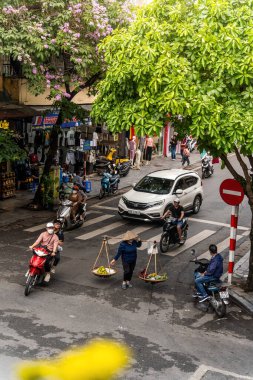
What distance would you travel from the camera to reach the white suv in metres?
18.0

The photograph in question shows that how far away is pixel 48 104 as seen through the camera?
23.0m

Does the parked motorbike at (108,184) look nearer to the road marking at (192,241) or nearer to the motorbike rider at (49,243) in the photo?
the road marking at (192,241)

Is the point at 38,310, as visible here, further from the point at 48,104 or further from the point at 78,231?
the point at 48,104

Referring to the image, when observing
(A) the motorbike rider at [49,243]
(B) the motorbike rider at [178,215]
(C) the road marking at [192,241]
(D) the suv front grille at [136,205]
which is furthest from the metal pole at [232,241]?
(D) the suv front grille at [136,205]

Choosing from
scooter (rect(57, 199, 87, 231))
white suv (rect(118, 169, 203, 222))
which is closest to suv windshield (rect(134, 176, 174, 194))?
white suv (rect(118, 169, 203, 222))

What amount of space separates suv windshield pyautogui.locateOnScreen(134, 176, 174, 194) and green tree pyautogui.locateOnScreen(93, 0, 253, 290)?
7.52 m

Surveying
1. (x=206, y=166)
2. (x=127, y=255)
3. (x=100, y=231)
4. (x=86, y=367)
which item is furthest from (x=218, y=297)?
(x=206, y=166)

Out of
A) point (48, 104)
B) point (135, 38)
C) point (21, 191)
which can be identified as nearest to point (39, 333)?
point (135, 38)

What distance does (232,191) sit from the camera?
1230cm

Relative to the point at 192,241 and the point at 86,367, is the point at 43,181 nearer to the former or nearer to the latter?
the point at 192,241

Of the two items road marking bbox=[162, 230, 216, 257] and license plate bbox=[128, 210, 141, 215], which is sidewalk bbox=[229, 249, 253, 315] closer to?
road marking bbox=[162, 230, 216, 257]

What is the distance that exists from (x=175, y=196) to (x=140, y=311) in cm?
840

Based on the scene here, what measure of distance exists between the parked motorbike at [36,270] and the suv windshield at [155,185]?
306 inches

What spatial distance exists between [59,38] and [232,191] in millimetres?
7910
